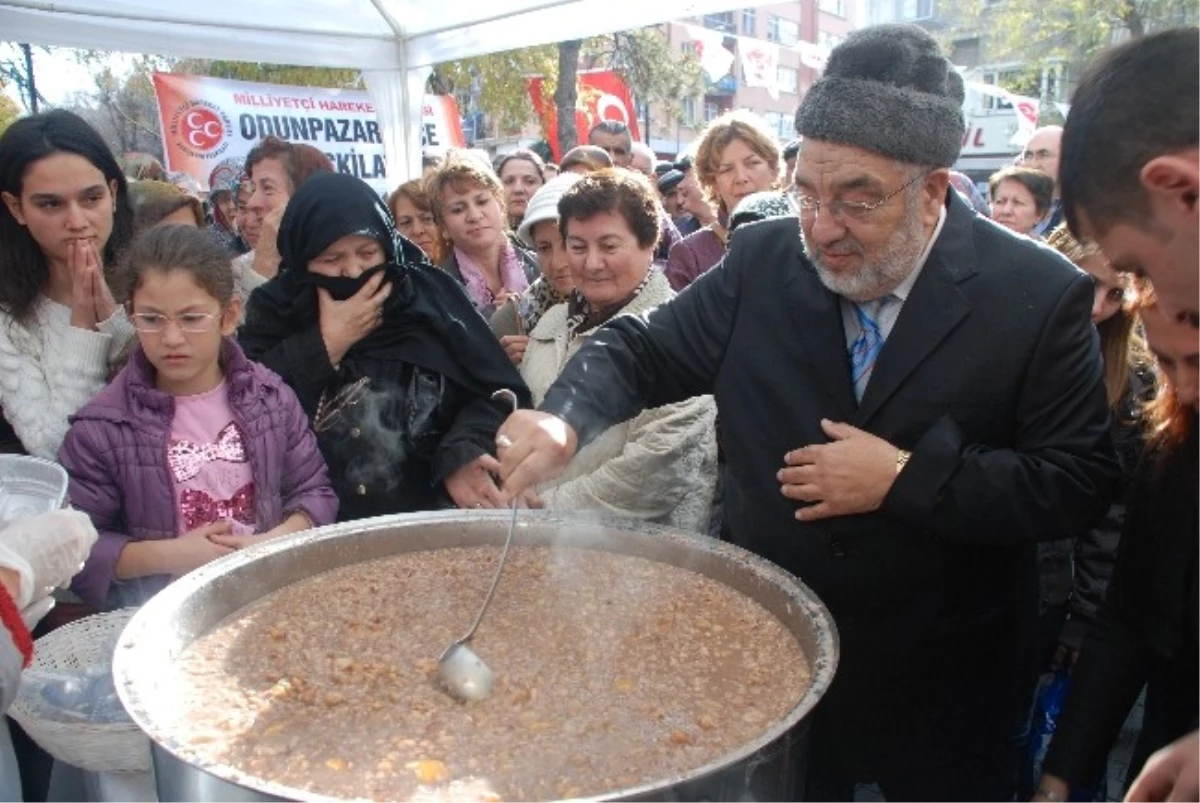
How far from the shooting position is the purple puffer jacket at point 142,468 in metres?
2.34

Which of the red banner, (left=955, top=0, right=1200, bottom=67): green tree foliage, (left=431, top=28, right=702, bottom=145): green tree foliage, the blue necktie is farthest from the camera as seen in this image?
(left=955, top=0, right=1200, bottom=67): green tree foliage

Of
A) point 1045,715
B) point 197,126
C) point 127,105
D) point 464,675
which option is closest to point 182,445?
point 464,675

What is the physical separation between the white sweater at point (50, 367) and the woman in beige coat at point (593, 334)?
128 centimetres

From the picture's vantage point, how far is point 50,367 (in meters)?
2.62

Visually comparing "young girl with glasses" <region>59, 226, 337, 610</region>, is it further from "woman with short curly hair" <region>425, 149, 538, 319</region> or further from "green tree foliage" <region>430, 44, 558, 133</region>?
"green tree foliage" <region>430, 44, 558, 133</region>

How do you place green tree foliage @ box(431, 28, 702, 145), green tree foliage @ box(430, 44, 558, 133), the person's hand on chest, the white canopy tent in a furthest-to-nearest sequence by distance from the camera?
green tree foliage @ box(430, 44, 558, 133) < green tree foliage @ box(431, 28, 702, 145) < the white canopy tent < the person's hand on chest

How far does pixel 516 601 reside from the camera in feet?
6.61

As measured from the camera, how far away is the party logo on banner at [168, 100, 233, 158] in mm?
8375

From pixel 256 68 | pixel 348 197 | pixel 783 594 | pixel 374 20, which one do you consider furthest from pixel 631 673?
pixel 256 68

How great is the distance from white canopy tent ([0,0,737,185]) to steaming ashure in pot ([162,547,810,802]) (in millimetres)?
3619

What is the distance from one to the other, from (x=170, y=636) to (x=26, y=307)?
1.49m

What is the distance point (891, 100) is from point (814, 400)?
607 millimetres

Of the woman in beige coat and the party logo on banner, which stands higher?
the party logo on banner

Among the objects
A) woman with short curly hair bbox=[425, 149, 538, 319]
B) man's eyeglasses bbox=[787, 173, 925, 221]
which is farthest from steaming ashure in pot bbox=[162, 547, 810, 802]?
woman with short curly hair bbox=[425, 149, 538, 319]
